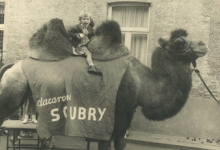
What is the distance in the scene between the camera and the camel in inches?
200

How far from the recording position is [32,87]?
5.07 m

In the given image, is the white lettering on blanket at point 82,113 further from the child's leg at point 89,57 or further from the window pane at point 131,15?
the window pane at point 131,15

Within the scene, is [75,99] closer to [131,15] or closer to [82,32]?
[82,32]

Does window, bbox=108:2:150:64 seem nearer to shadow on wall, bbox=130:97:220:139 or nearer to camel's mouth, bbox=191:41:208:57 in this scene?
shadow on wall, bbox=130:97:220:139

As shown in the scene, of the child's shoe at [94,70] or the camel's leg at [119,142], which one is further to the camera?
the camel's leg at [119,142]

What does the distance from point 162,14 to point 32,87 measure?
230 inches

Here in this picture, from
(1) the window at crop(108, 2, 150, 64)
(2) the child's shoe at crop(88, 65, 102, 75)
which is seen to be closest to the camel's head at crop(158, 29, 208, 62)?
(2) the child's shoe at crop(88, 65, 102, 75)

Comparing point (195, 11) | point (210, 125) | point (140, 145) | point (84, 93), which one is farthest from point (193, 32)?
point (84, 93)

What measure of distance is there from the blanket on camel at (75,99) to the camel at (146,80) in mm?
157

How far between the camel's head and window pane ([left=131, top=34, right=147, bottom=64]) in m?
5.12

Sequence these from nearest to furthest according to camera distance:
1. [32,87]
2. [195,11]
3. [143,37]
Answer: [32,87], [195,11], [143,37]

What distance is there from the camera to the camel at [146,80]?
5.08 m

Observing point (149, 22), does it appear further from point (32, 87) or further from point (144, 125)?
point (32, 87)

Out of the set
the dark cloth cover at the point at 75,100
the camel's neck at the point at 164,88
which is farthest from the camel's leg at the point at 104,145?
the camel's neck at the point at 164,88
